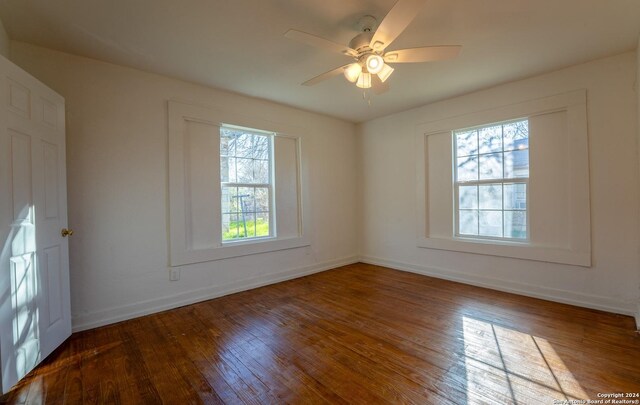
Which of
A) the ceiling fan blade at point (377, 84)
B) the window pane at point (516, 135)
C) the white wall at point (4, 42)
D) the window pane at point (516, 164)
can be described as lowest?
the window pane at point (516, 164)

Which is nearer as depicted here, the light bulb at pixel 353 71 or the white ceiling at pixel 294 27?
the white ceiling at pixel 294 27

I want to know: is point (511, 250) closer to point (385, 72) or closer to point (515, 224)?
point (515, 224)

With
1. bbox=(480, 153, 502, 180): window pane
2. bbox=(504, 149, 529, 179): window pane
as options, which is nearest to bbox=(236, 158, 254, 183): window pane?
bbox=(480, 153, 502, 180): window pane

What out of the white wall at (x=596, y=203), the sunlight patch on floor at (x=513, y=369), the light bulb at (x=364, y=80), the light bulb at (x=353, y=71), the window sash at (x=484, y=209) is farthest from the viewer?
the window sash at (x=484, y=209)

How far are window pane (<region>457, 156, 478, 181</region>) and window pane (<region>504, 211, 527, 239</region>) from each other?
627 millimetres

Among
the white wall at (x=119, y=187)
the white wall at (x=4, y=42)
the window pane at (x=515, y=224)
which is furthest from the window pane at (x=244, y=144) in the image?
the window pane at (x=515, y=224)

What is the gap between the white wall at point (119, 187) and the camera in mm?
2508

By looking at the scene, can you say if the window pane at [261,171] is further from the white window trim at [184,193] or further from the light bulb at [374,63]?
the light bulb at [374,63]

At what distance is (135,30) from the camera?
7.17 feet

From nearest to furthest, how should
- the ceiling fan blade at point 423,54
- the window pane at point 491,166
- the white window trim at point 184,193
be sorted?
1. the ceiling fan blade at point 423,54
2. the white window trim at point 184,193
3. the window pane at point 491,166

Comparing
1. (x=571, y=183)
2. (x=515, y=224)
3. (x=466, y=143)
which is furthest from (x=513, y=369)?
(x=466, y=143)

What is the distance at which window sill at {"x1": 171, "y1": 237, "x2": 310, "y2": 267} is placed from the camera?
3099mm

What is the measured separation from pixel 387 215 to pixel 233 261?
256 centimetres

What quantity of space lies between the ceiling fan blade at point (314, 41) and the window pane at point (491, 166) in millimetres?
2499
